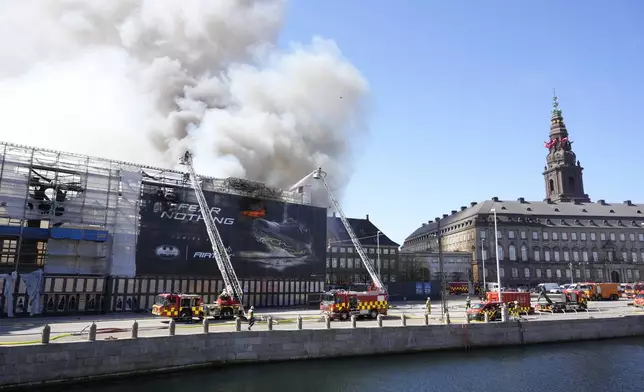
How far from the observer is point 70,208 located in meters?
41.2

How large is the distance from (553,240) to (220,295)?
3620 inches

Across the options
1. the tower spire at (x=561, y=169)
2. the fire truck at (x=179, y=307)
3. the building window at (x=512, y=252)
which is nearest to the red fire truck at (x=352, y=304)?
the fire truck at (x=179, y=307)

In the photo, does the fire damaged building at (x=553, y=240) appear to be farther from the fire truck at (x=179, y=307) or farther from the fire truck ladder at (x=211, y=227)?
the fire truck at (x=179, y=307)

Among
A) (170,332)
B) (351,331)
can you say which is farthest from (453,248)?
(170,332)

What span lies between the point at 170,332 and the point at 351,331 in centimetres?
1126

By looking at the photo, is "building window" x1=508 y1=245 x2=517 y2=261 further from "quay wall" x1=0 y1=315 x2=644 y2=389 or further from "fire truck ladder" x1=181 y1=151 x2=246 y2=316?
"fire truck ladder" x1=181 y1=151 x2=246 y2=316

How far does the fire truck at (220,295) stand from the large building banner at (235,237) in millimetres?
1228

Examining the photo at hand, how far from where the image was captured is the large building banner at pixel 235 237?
45.8m

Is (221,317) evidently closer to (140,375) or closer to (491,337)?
(140,375)

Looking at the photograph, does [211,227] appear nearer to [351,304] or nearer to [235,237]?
[235,237]

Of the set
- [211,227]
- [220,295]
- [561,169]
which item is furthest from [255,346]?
[561,169]

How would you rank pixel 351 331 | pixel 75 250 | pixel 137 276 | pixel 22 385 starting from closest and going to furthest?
1. pixel 22 385
2. pixel 351 331
3. pixel 75 250
4. pixel 137 276

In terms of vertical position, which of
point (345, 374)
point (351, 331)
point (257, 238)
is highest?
point (257, 238)

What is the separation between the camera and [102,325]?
29859 mm
